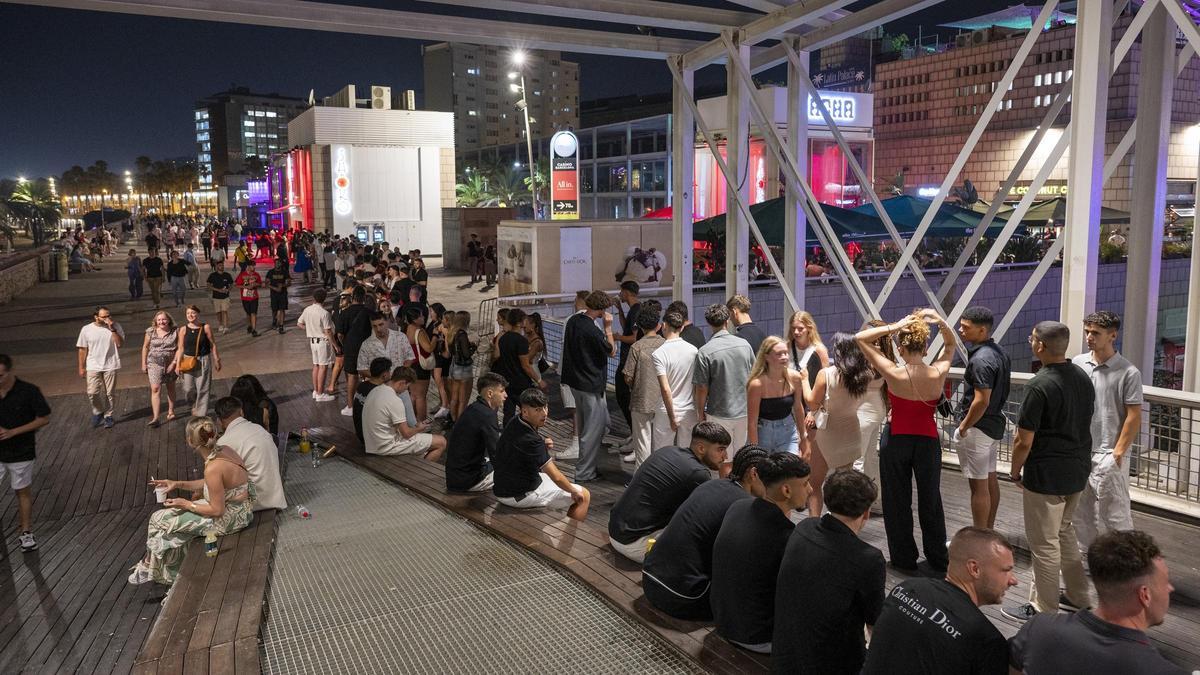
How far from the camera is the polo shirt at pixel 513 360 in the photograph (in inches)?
339

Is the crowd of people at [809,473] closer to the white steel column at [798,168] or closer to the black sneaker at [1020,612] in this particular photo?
the black sneaker at [1020,612]

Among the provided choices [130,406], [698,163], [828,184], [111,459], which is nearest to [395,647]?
[111,459]

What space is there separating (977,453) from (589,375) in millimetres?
3601

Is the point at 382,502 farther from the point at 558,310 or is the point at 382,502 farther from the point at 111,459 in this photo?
the point at 558,310

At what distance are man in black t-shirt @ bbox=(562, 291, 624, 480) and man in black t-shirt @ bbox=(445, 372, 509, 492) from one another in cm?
113

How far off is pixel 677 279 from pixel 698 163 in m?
18.5

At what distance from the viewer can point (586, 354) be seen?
803 centimetres

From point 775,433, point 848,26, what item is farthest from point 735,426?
point 848,26

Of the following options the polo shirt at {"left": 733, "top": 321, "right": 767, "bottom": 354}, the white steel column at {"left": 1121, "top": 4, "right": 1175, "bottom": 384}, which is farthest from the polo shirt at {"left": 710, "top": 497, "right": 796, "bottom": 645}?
the white steel column at {"left": 1121, "top": 4, "right": 1175, "bottom": 384}

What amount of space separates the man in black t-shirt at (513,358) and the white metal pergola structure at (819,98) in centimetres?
289

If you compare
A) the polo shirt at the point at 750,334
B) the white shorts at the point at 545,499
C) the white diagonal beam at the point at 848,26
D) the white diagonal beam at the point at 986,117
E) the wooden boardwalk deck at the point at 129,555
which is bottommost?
the wooden boardwalk deck at the point at 129,555

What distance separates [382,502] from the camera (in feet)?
24.1

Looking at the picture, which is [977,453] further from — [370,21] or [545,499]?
[370,21]

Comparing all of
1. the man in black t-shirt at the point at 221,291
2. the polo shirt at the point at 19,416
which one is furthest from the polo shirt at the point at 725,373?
the man in black t-shirt at the point at 221,291
